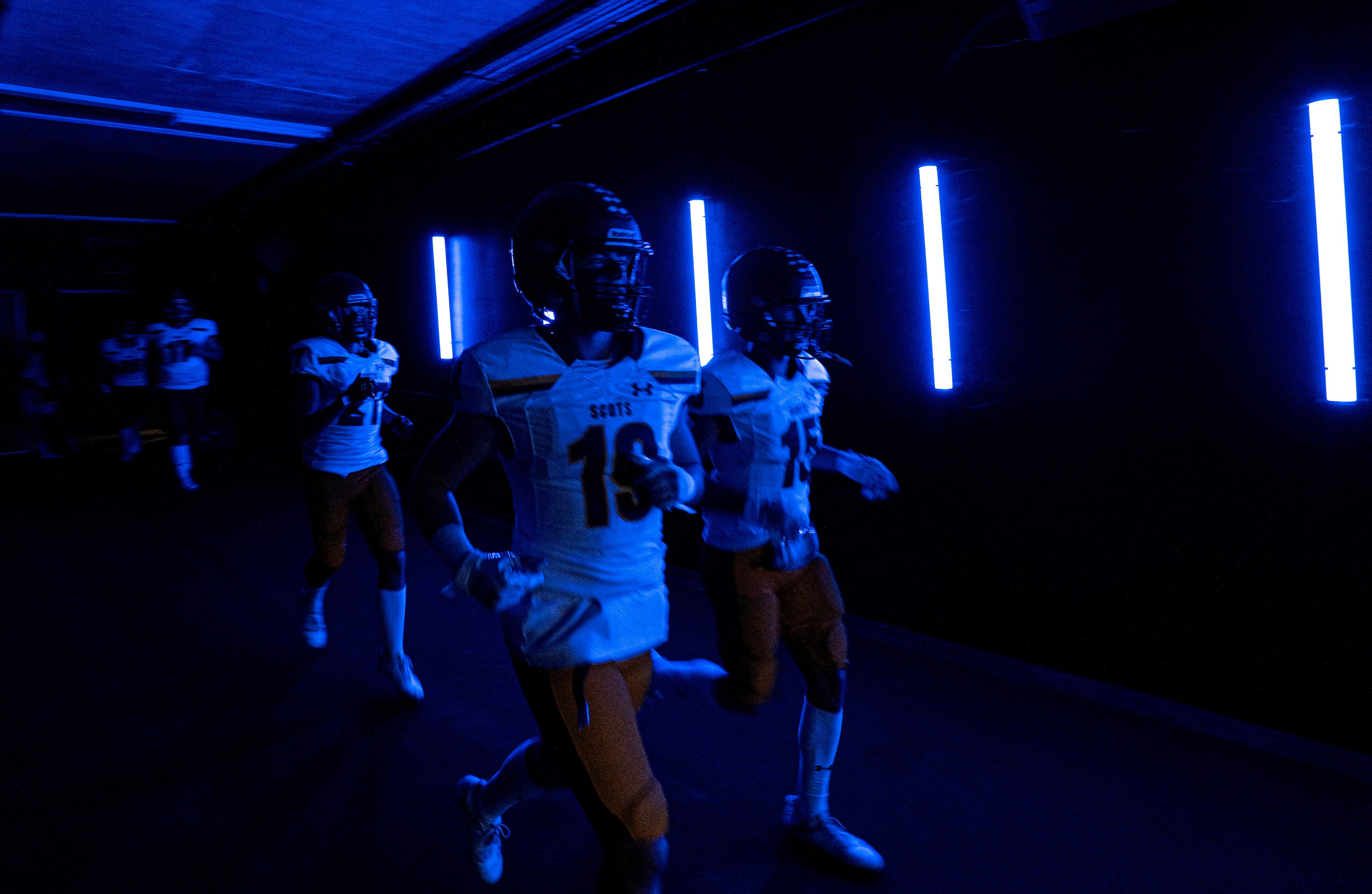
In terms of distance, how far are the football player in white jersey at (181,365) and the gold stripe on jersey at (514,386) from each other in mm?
9837

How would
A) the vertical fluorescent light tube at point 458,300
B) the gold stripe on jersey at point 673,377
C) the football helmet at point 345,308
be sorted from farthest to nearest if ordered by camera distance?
1. the vertical fluorescent light tube at point 458,300
2. the football helmet at point 345,308
3. the gold stripe on jersey at point 673,377

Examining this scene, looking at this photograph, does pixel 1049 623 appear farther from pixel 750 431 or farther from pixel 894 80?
pixel 894 80

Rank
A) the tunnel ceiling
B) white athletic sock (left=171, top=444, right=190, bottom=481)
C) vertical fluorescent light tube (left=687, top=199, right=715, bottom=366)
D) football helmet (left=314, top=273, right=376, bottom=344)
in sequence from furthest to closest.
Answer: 1. white athletic sock (left=171, top=444, right=190, bottom=481)
2. vertical fluorescent light tube (left=687, top=199, right=715, bottom=366)
3. the tunnel ceiling
4. football helmet (left=314, top=273, right=376, bottom=344)

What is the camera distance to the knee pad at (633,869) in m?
1.68

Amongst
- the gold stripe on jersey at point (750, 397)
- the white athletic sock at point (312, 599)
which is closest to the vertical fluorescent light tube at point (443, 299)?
the white athletic sock at point (312, 599)

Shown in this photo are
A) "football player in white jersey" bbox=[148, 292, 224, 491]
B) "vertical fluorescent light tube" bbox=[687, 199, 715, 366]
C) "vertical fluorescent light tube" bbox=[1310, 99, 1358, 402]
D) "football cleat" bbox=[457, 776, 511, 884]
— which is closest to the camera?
"football cleat" bbox=[457, 776, 511, 884]

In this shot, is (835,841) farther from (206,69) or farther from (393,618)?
(206,69)

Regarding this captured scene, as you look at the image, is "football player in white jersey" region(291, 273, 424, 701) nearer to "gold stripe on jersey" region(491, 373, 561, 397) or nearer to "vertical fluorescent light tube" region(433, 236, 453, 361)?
"gold stripe on jersey" region(491, 373, 561, 397)

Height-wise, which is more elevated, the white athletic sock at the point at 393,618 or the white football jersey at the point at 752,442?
the white football jersey at the point at 752,442

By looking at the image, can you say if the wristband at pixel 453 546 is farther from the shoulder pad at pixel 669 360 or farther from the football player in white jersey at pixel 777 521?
the football player in white jersey at pixel 777 521

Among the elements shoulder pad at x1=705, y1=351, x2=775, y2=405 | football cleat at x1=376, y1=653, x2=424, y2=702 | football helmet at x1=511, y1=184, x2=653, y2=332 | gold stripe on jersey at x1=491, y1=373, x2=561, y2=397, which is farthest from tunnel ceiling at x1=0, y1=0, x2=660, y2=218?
gold stripe on jersey at x1=491, y1=373, x2=561, y2=397

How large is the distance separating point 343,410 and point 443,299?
5016 millimetres

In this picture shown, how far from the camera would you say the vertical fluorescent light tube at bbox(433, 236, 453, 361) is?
28.6 ft

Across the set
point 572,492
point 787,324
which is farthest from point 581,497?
point 787,324
